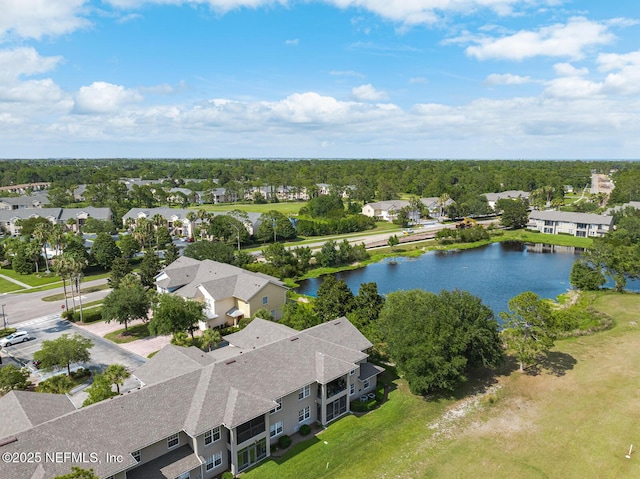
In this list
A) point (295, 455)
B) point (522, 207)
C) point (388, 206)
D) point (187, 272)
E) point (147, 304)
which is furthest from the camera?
point (388, 206)

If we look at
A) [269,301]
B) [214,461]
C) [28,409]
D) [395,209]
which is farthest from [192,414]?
[395,209]

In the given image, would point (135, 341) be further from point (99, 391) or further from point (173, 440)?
point (173, 440)

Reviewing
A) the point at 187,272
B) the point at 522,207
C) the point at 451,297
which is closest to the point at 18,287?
the point at 187,272

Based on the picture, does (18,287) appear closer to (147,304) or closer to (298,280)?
(147,304)

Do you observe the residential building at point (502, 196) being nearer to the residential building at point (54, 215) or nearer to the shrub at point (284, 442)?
the residential building at point (54, 215)

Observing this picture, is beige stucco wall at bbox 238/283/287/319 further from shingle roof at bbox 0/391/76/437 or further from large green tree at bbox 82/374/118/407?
shingle roof at bbox 0/391/76/437

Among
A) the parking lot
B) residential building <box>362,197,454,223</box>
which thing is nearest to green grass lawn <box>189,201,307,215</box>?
residential building <box>362,197,454,223</box>
